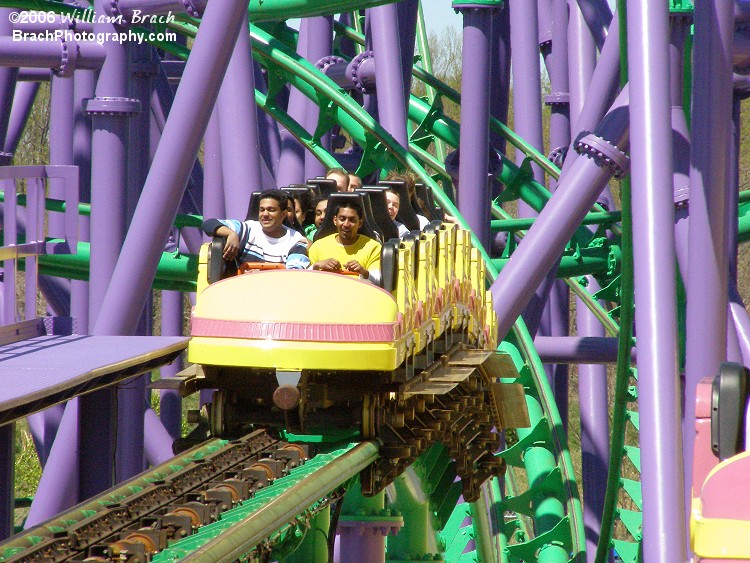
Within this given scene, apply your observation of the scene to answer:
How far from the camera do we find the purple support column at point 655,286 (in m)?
4.73

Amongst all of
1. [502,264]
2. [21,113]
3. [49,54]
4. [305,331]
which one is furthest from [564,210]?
[21,113]

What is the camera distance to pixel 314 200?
18.1 feet

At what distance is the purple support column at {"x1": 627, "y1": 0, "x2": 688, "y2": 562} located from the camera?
473cm

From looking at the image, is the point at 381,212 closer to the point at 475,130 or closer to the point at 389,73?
the point at 475,130

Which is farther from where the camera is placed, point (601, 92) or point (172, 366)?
point (172, 366)

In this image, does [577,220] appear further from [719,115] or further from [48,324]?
[48,324]

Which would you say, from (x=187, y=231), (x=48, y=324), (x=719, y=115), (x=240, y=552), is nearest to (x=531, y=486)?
(x=187, y=231)

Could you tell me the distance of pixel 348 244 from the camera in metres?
4.69

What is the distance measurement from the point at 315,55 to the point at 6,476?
6.01m

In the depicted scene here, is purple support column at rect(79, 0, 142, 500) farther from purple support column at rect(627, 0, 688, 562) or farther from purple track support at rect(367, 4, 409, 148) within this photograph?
purple support column at rect(627, 0, 688, 562)

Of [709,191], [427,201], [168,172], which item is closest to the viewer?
[709,191]

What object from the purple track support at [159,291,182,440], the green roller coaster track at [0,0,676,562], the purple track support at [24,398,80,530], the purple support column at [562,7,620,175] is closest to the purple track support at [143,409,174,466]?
the green roller coaster track at [0,0,676,562]

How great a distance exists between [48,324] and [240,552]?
2.06m

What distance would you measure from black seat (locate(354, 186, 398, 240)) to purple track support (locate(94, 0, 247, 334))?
125 cm
